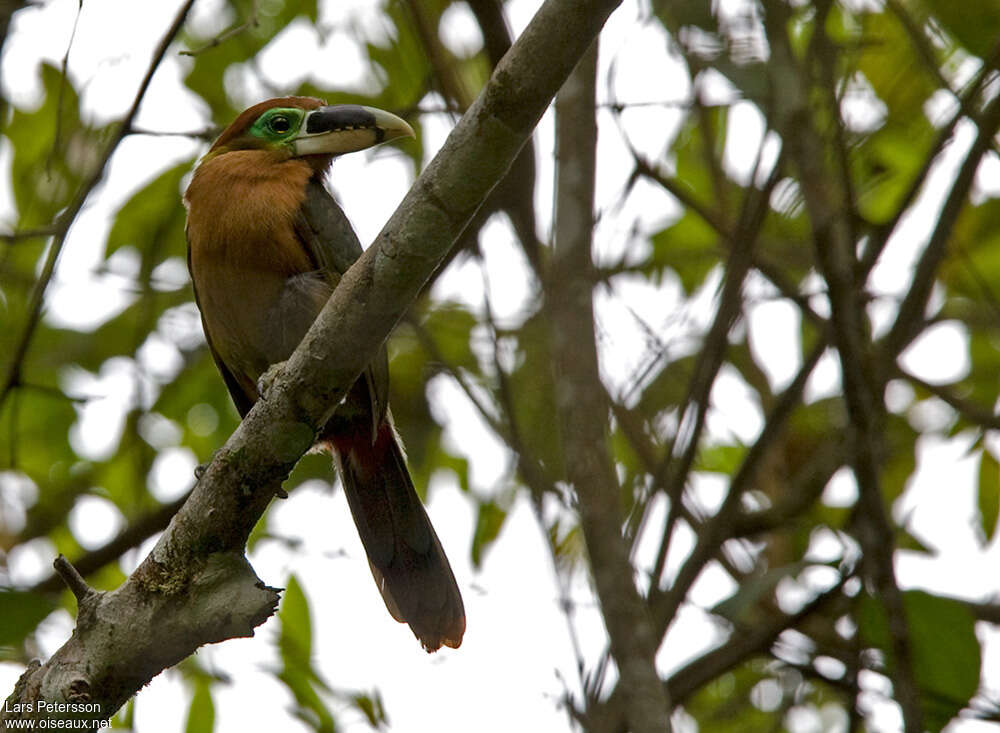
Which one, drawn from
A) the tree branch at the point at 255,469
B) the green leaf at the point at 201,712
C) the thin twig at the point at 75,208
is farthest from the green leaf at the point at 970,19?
the green leaf at the point at 201,712

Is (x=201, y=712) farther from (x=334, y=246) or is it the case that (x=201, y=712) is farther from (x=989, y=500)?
(x=989, y=500)

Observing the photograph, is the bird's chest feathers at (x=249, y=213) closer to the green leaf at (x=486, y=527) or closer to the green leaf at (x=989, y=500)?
the green leaf at (x=486, y=527)

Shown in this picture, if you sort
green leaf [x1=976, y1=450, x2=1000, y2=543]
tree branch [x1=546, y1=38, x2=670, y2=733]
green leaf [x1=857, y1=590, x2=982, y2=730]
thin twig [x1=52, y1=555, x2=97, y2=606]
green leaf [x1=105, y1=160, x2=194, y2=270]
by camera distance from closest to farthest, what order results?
thin twig [x1=52, y1=555, x2=97, y2=606] < tree branch [x1=546, y1=38, x2=670, y2=733] < green leaf [x1=857, y1=590, x2=982, y2=730] < green leaf [x1=976, y1=450, x2=1000, y2=543] < green leaf [x1=105, y1=160, x2=194, y2=270]

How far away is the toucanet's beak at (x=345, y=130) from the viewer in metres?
3.75

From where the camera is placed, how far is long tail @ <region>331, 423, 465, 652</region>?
150 inches

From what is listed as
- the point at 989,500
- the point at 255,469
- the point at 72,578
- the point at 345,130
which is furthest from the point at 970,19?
the point at 72,578

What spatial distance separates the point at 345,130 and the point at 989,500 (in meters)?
2.40

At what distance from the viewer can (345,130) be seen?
391 centimetres

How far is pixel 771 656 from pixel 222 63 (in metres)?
2.84

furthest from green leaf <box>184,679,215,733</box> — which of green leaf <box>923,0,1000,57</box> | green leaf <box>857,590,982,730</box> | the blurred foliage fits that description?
green leaf <box>923,0,1000,57</box>

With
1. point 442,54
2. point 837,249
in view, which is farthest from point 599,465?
point 442,54

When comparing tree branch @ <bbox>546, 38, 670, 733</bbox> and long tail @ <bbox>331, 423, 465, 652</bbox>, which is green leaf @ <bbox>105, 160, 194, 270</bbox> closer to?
long tail @ <bbox>331, 423, 465, 652</bbox>

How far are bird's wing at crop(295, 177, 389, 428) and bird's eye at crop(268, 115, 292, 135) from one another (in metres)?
0.40

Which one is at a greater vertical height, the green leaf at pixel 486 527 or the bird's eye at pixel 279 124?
the bird's eye at pixel 279 124
